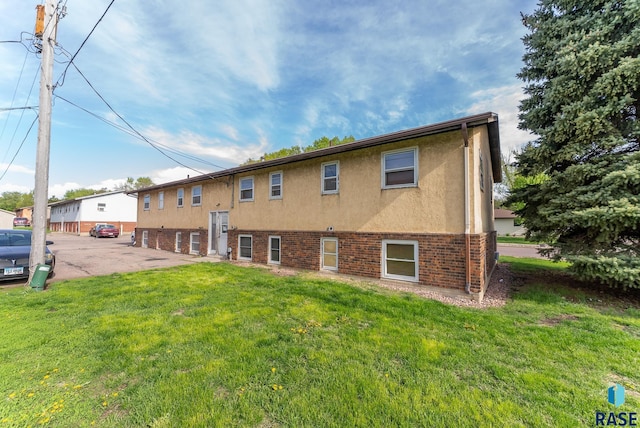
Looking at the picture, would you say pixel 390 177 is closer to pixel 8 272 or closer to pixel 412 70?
pixel 412 70

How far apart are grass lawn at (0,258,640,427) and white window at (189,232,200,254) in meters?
8.46

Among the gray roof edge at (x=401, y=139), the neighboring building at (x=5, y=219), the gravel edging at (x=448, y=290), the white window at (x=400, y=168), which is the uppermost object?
the gray roof edge at (x=401, y=139)

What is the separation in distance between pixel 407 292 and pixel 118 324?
604 cm

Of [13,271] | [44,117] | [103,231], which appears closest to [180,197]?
[44,117]

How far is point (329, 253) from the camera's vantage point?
29.7ft

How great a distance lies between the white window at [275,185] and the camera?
10.6m

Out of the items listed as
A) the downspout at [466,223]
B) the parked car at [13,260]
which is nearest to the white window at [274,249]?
the downspout at [466,223]

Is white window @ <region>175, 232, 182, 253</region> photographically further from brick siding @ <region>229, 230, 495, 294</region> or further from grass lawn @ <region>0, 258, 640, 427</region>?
grass lawn @ <region>0, 258, 640, 427</region>

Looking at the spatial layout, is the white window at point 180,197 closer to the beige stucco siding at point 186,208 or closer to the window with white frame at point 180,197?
the window with white frame at point 180,197

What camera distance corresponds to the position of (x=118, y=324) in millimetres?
4492

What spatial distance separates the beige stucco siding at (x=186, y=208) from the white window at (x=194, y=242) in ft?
→ 1.66

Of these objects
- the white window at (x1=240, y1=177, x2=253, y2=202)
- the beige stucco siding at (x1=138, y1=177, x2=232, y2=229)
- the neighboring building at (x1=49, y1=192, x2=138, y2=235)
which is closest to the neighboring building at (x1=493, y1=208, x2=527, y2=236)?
the white window at (x1=240, y1=177, x2=253, y2=202)

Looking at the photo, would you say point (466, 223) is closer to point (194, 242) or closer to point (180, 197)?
point (194, 242)

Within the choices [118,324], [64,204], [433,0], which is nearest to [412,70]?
[433,0]
